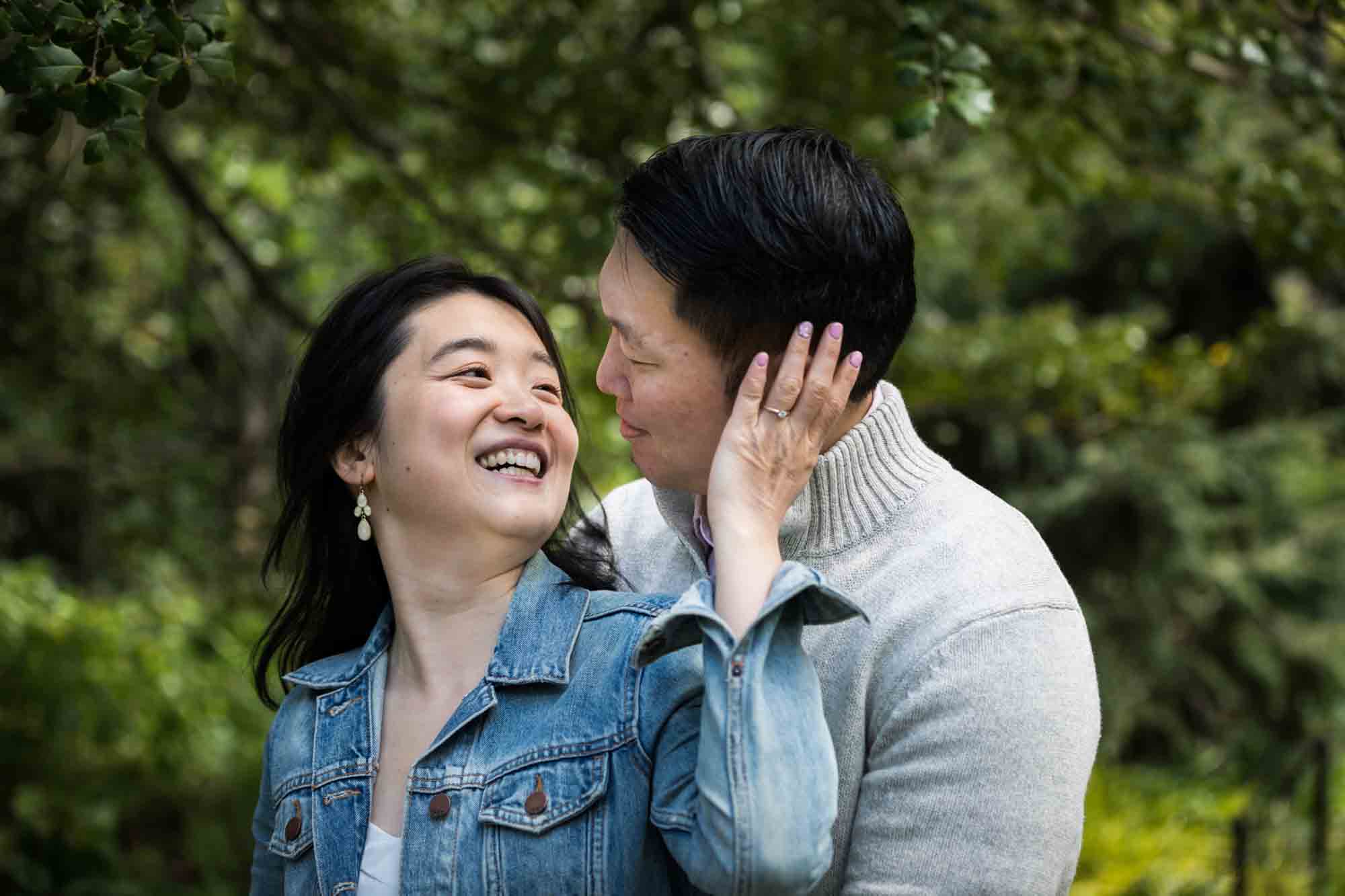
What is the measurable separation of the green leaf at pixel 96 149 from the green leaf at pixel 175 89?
146 mm

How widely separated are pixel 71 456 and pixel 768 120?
11.1 ft

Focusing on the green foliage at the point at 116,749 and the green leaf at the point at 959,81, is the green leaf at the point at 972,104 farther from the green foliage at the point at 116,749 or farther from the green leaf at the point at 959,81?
the green foliage at the point at 116,749

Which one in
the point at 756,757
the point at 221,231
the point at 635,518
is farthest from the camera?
the point at 221,231

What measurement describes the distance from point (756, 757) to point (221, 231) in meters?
3.47

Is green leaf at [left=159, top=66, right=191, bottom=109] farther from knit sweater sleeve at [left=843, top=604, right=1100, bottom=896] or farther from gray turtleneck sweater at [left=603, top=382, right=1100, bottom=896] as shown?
knit sweater sleeve at [left=843, top=604, right=1100, bottom=896]

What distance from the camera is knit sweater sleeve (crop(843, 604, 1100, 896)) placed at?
1.76 m

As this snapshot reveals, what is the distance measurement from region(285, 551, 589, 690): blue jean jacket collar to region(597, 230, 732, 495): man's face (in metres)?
0.23

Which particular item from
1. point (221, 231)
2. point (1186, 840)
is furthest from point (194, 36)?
point (1186, 840)

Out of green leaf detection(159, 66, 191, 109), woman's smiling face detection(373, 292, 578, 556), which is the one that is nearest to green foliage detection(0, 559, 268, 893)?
woman's smiling face detection(373, 292, 578, 556)

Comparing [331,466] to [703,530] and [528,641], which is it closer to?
[528,641]

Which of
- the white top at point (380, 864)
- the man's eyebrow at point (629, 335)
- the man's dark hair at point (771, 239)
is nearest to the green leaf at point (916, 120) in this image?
the man's dark hair at point (771, 239)

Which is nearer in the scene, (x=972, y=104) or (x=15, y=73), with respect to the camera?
(x=15, y=73)

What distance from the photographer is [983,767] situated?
1.76 meters

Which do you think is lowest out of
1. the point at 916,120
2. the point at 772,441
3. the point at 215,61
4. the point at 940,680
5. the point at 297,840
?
the point at 297,840
